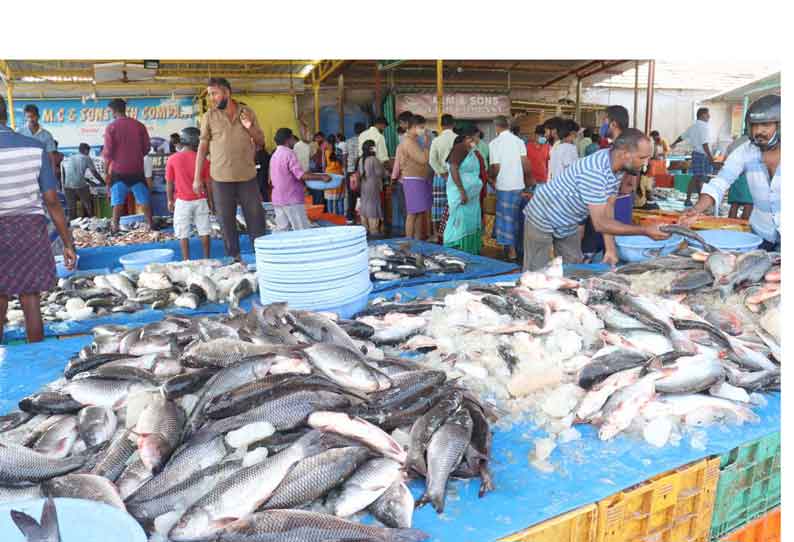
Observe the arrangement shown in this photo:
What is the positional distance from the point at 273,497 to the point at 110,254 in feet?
21.3

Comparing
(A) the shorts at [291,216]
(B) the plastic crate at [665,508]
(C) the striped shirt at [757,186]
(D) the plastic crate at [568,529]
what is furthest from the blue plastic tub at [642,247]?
(A) the shorts at [291,216]

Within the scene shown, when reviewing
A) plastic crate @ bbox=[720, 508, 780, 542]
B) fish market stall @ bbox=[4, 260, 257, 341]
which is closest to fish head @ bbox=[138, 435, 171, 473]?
plastic crate @ bbox=[720, 508, 780, 542]

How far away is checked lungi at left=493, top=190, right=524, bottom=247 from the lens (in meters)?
8.60

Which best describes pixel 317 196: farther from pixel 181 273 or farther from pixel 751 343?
pixel 751 343

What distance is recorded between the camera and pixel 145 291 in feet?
14.9

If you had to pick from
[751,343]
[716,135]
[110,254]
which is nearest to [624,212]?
[751,343]

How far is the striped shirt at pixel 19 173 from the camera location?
3.78m

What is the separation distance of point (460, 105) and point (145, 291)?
14858 millimetres

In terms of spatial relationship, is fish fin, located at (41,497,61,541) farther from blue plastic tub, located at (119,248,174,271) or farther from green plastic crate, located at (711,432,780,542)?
blue plastic tub, located at (119,248,174,271)

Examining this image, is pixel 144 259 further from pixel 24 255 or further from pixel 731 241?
pixel 731 241

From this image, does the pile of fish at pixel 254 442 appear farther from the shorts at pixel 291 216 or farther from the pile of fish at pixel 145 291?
the shorts at pixel 291 216

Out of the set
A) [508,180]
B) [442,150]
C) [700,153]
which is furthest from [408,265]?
[700,153]

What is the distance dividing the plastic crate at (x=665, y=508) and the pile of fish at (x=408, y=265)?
125 inches

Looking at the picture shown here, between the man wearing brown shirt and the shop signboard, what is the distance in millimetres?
11504
